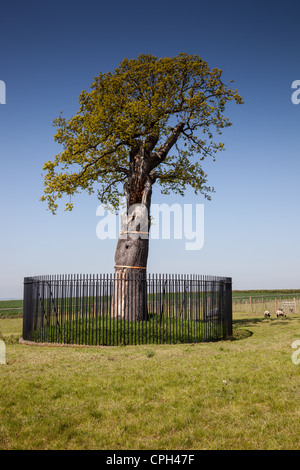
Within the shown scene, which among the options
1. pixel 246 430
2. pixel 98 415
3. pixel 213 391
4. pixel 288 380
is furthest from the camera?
pixel 288 380

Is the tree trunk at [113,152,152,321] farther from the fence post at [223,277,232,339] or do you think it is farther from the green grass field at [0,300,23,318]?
the green grass field at [0,300,23,318]

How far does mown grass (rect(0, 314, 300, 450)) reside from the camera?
19.5 ft

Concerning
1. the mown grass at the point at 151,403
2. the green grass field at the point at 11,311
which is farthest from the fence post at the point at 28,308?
the green grass field at the point at 11,311

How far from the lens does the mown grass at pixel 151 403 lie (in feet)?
19.5

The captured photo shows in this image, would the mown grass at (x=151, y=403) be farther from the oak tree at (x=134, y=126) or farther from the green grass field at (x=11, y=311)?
the green grass field at (x=11, y=311)

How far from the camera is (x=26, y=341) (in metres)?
15.2

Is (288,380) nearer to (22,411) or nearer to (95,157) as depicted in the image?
(22,411)

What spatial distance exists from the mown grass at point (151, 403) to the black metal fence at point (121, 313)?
154 inches

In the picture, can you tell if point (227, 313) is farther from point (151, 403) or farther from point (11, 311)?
point (11, 311)

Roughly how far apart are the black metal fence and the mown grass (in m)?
3.91

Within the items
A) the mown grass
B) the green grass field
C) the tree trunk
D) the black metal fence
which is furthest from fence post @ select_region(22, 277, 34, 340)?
the green grass field

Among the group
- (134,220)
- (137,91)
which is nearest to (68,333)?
(134,220)

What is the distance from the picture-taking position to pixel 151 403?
23.3 ft

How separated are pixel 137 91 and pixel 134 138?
7.72ft
